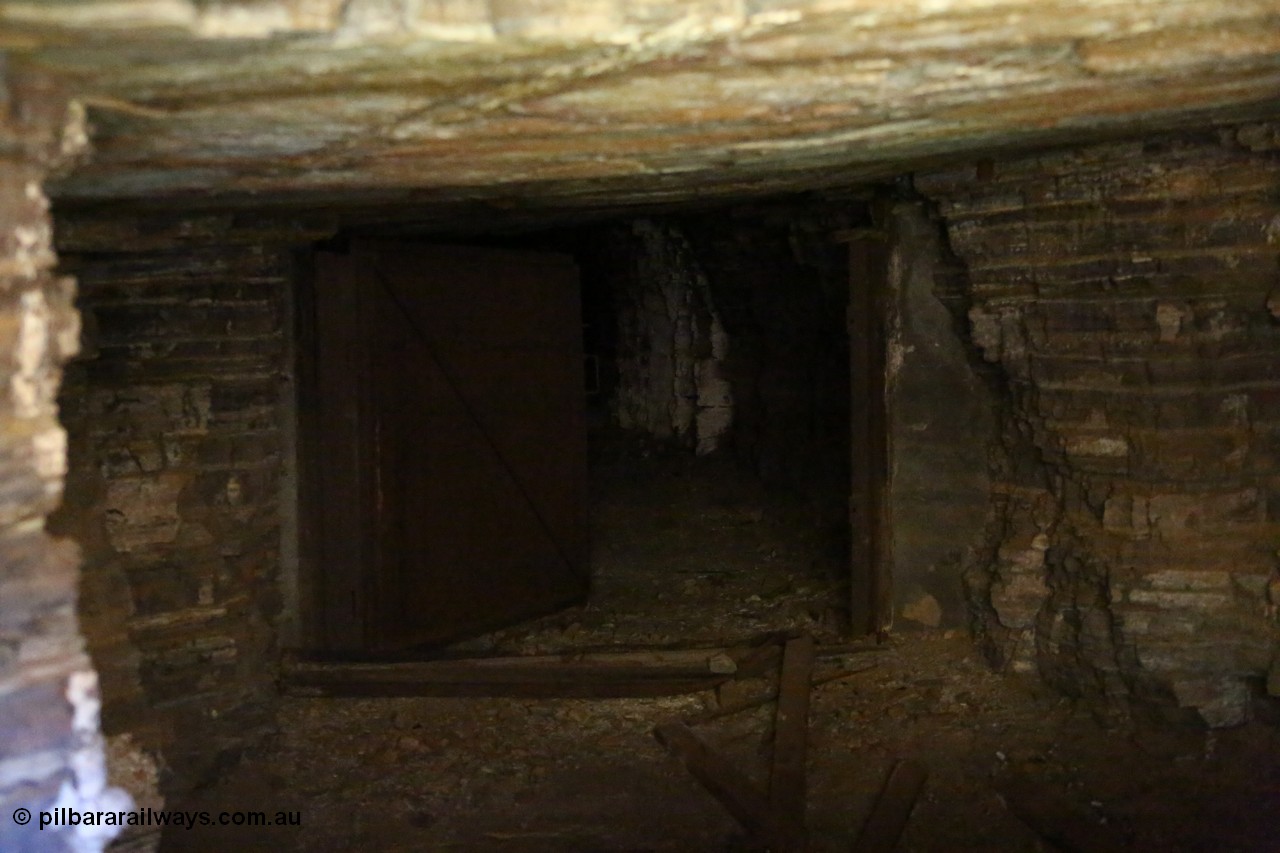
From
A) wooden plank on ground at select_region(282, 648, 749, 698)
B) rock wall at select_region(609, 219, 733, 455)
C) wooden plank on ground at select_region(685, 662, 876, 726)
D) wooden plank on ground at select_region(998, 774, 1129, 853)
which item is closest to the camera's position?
wooden plank on ground at select_region(998, 774, 1129, 853)

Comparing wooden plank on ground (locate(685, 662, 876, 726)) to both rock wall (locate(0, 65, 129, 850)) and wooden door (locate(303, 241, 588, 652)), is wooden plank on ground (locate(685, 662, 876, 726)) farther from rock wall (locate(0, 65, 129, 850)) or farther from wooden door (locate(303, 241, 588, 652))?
rock wall (locate(0, 65, 129, 850))

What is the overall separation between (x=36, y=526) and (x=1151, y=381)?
3723 millimetres

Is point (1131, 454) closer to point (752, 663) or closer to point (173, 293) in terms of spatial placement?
point (752, 663)

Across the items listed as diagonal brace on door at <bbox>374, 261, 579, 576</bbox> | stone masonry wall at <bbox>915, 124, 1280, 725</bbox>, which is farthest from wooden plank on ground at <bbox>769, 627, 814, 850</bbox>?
diagonal brace on door at <bbox>374, 261, 579, 576</bbox>

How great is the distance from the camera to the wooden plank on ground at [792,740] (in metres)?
4.34

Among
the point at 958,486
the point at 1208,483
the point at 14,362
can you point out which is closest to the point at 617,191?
the point at 958,486

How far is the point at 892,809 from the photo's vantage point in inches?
170

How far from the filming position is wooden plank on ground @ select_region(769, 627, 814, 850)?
4.34 metres

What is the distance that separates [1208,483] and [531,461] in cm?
327

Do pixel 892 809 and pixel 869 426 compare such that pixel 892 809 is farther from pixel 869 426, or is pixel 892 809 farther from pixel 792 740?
pixel 869 426

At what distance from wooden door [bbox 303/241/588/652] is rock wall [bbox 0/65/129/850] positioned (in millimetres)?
3092

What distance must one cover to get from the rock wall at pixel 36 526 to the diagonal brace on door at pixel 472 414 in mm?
3389

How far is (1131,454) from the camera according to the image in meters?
4.68

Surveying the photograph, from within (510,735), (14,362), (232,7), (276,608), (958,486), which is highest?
(232,7)
